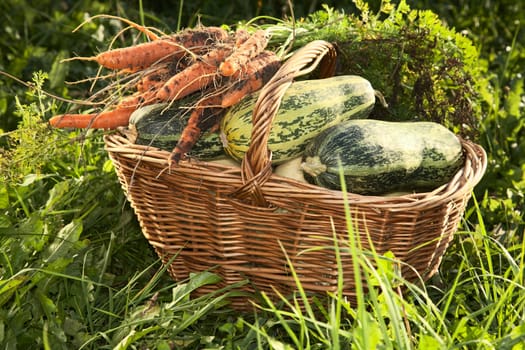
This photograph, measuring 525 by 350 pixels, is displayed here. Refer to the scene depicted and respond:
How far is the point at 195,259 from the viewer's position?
2.28 meters

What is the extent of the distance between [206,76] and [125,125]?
38cm

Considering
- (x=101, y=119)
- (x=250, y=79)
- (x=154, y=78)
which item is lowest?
(x=101, y=119)

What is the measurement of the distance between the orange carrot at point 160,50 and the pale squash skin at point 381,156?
0.48 metres

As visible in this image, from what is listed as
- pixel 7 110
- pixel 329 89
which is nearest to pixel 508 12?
pixel 329 89

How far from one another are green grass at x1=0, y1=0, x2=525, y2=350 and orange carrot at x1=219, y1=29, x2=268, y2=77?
52cm

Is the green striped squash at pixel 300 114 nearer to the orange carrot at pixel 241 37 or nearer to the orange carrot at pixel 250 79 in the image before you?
the orange carrot at pixel 250 79

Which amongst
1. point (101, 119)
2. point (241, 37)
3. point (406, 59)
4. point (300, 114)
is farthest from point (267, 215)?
point (406, 59)

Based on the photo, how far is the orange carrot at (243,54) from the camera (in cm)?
213

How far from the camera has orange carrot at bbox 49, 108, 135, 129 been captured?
242cm

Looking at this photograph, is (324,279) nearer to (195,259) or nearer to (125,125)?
(195,259)

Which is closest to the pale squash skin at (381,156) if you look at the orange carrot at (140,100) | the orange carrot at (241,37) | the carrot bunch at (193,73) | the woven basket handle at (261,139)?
the woven basket handle at (261,139)

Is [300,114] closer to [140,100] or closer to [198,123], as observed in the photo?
[198,123]

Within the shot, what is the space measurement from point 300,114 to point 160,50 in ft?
1.69

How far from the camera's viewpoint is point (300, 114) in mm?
2172
